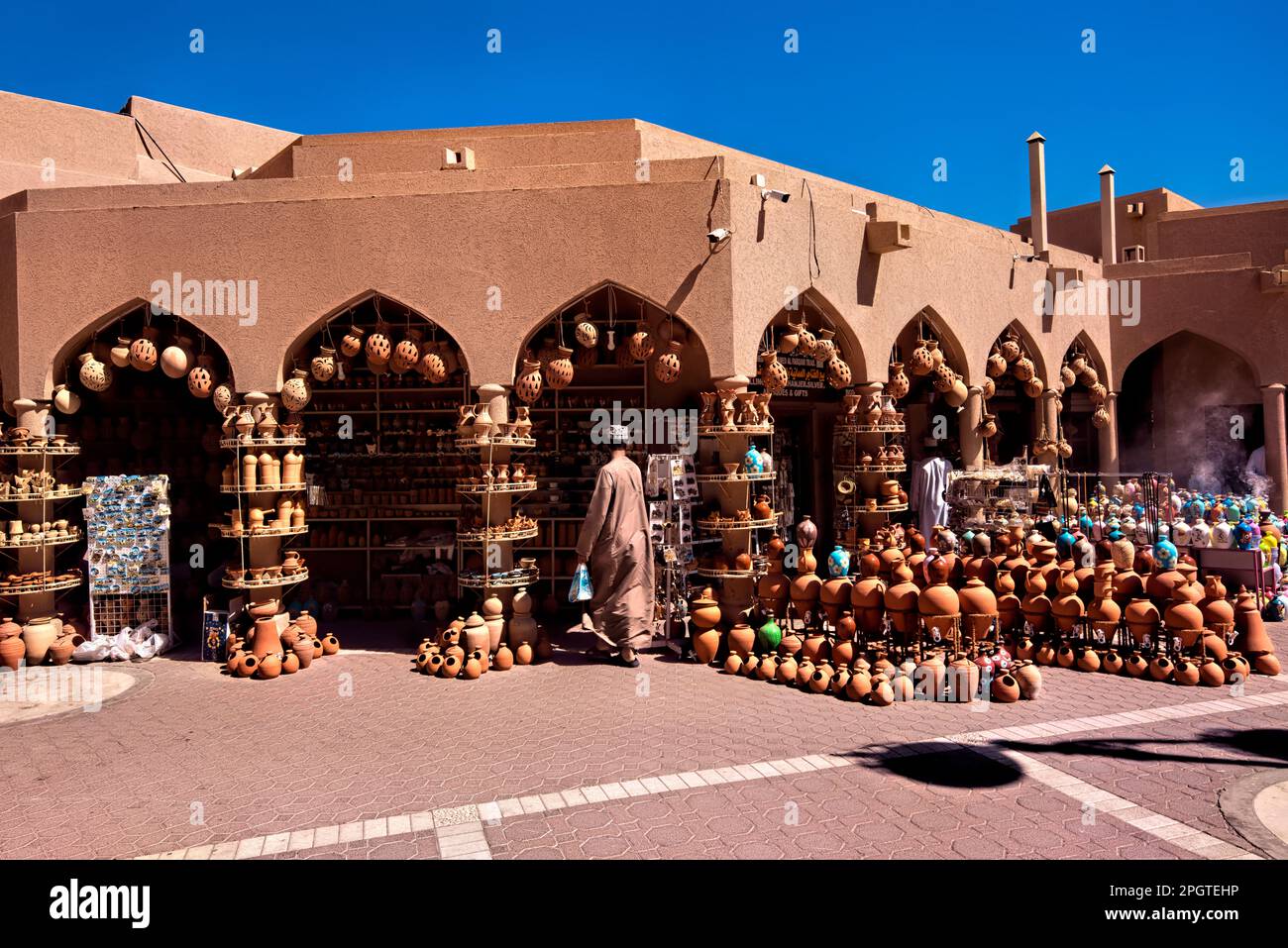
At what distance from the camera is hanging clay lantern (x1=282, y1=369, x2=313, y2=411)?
332 inches

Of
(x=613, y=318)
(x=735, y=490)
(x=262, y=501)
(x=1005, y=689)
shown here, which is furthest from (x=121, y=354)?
(x=1005, y=689)

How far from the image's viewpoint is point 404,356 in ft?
28.3

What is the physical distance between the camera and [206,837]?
4.29 m

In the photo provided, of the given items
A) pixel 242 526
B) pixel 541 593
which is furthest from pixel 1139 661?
pixel 242 526

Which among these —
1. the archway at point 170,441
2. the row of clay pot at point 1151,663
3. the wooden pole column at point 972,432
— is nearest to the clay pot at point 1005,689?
the row of clay pot at point 1151,663

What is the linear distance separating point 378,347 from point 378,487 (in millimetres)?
2519

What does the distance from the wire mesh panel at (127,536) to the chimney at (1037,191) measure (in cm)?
1253

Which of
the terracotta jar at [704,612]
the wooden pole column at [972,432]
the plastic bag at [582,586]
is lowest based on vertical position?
the terracotta jar at [704,612]

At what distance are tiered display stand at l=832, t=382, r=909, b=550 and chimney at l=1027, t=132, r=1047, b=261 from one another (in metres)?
5.26

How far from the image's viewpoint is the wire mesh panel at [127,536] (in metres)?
8.52

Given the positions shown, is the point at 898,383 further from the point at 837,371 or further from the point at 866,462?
the point at 866,462

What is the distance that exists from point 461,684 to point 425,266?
4.10 m

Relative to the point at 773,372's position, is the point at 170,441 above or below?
below

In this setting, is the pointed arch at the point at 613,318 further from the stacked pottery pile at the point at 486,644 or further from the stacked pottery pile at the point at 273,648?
the stacked pottery pile at the point at 273,648
